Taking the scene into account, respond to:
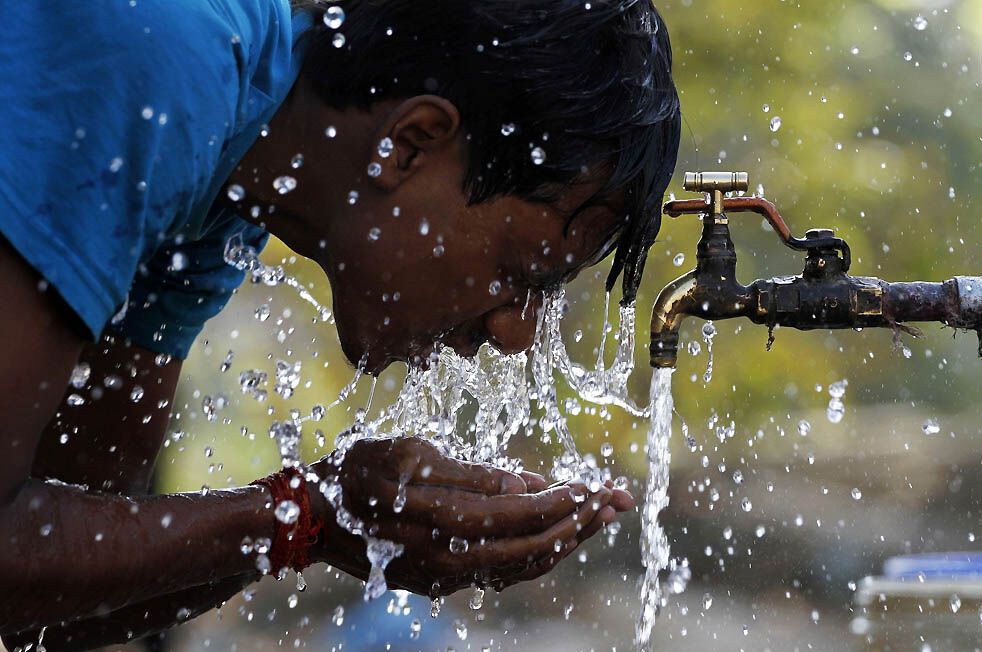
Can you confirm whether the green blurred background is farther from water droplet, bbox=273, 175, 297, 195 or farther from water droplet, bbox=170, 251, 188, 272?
water droplet, bbox=273, 175, 297, 195

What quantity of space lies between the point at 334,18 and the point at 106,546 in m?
1.01

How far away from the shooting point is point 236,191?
230 centimetres

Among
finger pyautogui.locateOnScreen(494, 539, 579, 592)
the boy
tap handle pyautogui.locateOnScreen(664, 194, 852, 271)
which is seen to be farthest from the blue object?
finger pyautogui.locateOnScreen(494, 539, 579, 592)

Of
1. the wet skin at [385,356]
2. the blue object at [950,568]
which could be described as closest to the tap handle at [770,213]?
the wet skin at [385,356]

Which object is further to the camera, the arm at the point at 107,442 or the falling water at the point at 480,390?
the arm at the point at 107,442

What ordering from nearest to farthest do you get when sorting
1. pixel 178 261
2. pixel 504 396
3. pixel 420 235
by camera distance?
pixel 420 235 < pixel 178 261 < pixel 504 396

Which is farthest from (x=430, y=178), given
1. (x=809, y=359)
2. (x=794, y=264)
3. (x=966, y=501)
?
(x=966, y=501)

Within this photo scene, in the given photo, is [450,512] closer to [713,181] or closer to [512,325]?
[512,325]

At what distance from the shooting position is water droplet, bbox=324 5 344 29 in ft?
7.39

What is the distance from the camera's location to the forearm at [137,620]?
2.58m

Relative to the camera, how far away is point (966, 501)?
1112 cm

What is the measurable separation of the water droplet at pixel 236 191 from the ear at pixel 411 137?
11.1 inches

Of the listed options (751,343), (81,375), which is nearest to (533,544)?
(81,375)

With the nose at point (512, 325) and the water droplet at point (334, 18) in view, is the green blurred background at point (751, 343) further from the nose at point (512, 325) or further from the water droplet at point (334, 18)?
the water droplet at point (334, 18)
